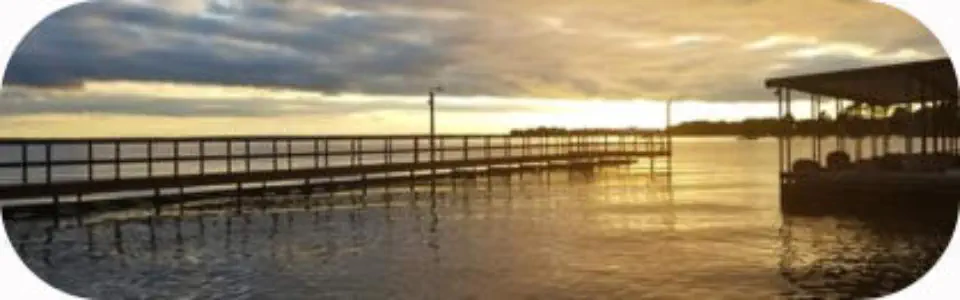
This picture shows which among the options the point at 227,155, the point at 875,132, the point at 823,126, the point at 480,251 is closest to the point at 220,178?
the point at 227,155

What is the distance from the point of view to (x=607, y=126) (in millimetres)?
6664

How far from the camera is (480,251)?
26.7 ft

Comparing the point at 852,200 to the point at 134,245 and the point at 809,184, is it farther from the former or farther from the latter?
the point at 134,245

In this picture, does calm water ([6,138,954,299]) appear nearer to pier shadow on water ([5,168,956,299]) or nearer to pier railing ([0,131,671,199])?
pier shadow on water ([5,168,956,299])

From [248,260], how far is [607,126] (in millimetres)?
2797

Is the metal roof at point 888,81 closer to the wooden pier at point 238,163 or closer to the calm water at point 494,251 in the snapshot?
the calm water at point 494,251

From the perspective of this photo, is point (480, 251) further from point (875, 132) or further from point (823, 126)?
point (875, 132)

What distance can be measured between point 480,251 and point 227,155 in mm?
5159

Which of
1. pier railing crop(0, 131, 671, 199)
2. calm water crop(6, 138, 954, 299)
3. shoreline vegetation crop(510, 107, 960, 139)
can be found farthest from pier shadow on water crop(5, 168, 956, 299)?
shoreline vegetation crop(510, 107, 960, 139)

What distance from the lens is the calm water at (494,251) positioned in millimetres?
6543

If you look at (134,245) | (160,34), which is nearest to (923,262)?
(160,34)

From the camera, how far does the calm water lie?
21.5 ft

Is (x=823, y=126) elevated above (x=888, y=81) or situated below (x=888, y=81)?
below

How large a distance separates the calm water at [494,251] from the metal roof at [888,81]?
625 millimetres
